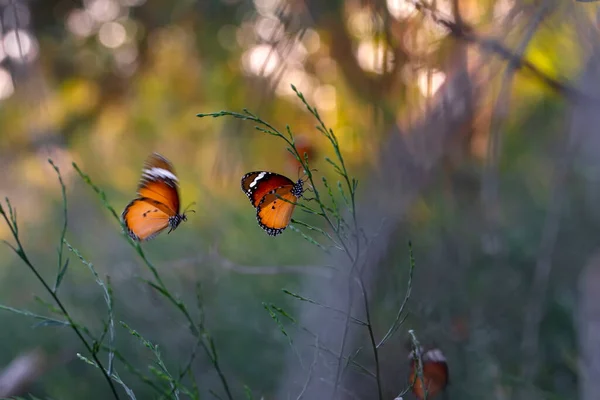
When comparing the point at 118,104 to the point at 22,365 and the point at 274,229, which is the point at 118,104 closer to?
the point at 22,365

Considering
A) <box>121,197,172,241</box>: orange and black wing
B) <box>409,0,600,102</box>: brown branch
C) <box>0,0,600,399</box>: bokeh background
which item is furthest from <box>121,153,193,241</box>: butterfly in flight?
<box>409,0,600,102</box>: brown branch

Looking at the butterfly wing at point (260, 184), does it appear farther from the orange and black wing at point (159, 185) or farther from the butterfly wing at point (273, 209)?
the orange and black wing at point (159, 185)

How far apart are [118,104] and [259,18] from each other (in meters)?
1.42

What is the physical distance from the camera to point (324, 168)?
268 cm

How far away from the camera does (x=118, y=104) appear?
3.33 meters

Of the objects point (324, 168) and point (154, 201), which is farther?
point (324, 168)

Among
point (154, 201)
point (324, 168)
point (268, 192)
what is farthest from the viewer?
point (324, 168)

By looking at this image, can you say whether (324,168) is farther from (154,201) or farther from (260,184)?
(260,184)

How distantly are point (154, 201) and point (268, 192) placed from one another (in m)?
0.25

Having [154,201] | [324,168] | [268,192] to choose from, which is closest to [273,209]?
[268,192]

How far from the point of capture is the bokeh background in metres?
1.12

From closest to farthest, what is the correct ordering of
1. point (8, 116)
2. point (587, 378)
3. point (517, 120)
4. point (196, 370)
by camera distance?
point (587, 378), point (196, 370), point (517, 120), point (8, 116)

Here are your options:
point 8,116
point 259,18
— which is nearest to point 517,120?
point 259,18

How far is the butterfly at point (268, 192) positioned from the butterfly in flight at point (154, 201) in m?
0.20
